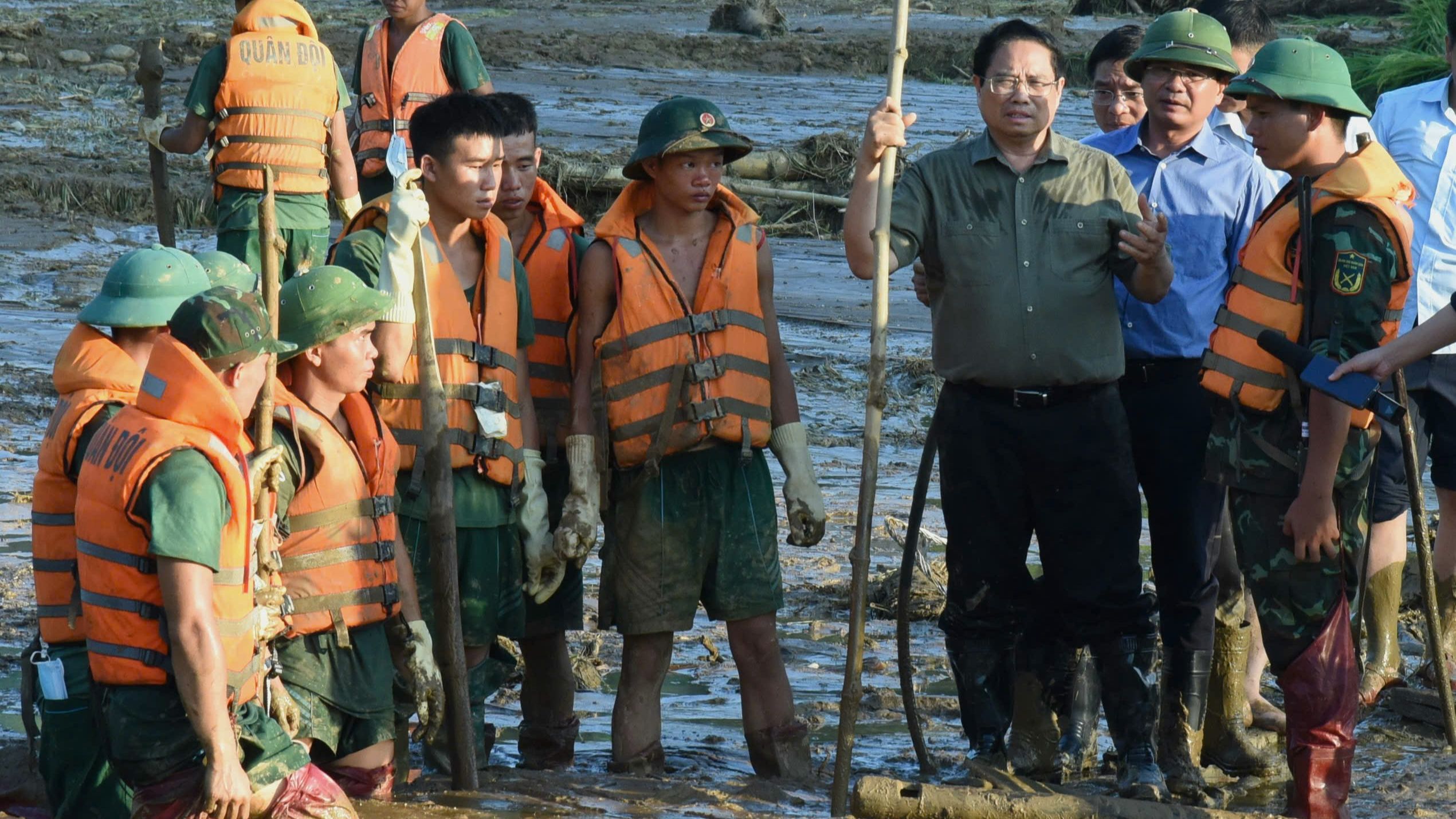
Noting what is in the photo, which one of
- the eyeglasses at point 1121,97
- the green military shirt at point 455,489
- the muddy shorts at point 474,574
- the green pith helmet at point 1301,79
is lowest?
the muddy shorts at point 474,574

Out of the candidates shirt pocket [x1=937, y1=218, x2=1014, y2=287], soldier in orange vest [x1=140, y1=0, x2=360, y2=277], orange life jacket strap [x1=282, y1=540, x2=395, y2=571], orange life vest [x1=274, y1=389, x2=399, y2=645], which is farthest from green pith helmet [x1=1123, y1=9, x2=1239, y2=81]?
soldier in orange vest [x1=140, y1=0, x2=360, y2=277]

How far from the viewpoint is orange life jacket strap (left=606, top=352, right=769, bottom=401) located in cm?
510

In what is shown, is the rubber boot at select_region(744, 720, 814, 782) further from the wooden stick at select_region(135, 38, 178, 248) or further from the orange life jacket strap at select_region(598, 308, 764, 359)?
the wooden stick at select_region(135, 38, 178, 248)

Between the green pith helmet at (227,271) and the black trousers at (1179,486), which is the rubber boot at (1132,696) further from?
the green pith helmet at (227,271)

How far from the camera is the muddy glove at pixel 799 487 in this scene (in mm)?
5133

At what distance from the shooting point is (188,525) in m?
3.59

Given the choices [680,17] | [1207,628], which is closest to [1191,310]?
[1207,628]

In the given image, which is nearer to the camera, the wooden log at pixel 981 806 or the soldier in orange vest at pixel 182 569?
the soldier in orange vest at pixel 182 569

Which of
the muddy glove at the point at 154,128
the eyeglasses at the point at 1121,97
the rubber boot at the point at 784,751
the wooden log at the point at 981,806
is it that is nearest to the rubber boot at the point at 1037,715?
the rubber boot at the point at 784,751

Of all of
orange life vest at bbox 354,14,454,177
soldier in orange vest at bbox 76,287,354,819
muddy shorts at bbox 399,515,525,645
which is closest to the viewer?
soldier in orange vest at bbox 76,287,354,819

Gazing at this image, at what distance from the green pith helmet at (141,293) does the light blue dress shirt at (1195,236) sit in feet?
9.58

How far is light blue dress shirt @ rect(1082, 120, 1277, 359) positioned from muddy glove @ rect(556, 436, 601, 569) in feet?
5.78

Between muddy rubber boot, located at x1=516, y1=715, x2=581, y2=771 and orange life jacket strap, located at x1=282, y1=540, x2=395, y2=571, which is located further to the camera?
muddy rubber boot, located at x1=516, y1=715, x2=581, y2=771

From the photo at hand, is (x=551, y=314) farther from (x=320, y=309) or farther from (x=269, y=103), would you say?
(x=269, y=103)
